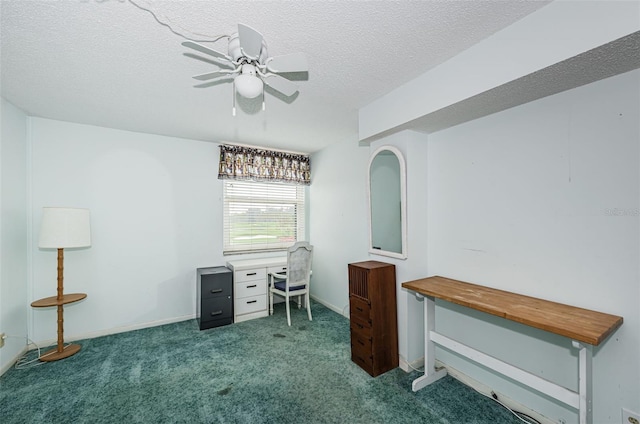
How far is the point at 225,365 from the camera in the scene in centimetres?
251

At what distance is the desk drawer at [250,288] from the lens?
3.61m

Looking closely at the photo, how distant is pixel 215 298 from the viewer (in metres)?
3.37

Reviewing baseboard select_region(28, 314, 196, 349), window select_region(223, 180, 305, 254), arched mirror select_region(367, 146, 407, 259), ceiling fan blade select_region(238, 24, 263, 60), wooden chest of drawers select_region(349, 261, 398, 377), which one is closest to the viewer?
ceiling fan blade select_region(238, 24, 263, 60)

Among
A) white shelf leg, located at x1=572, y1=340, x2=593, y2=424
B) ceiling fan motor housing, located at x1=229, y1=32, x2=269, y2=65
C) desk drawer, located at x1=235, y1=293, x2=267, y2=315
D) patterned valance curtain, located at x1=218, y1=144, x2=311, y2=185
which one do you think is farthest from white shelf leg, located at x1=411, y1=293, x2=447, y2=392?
patterned valance curtain, located at x1=218, y1=144, x2=311, y2=185

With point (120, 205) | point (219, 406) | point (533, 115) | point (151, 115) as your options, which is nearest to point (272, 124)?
point (151, 115)

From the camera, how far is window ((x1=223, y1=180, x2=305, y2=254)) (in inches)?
161

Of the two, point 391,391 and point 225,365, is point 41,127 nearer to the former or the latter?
point 225,365

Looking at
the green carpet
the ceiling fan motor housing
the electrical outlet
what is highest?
the ceiling fan motor housing

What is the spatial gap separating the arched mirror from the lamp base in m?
3.26

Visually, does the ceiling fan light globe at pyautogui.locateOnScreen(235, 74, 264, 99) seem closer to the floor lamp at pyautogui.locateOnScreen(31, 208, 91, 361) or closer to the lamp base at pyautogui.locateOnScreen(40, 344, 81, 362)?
the floor lamp at pyautogui.locateOnScreen(31, 208, 91, 361)

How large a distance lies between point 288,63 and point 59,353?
3.54m

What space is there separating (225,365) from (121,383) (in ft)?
2.74

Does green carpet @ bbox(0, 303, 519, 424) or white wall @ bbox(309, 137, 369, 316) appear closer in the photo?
green carpet @ bbox(0, 303, 519, 424)

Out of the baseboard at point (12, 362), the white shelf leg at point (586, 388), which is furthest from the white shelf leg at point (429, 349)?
the baseboard at point (12, 362)
